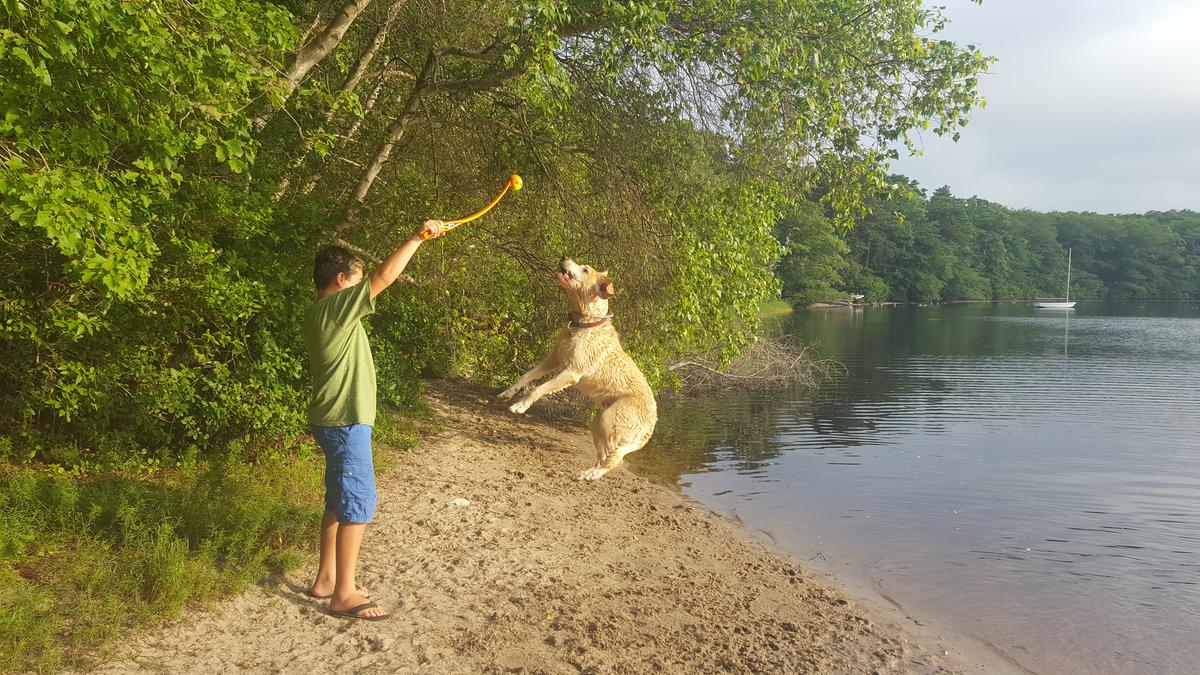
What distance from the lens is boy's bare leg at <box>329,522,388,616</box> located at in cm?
452

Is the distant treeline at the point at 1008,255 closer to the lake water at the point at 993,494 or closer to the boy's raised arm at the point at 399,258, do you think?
the lake water at the point at 993,494

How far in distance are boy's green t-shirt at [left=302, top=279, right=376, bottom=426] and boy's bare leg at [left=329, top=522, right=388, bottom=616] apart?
0.68m

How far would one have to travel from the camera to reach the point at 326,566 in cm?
480

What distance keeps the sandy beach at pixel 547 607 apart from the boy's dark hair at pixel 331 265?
200cm

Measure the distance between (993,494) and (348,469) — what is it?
1044 cm

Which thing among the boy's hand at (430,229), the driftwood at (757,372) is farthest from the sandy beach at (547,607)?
the driftwood at (757,372)

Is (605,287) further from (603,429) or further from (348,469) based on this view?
(348,469)

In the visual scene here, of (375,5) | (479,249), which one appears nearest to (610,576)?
(479,249)

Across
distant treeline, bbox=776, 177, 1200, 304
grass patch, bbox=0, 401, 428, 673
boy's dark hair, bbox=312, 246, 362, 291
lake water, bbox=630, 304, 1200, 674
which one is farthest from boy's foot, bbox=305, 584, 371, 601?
distant treeline, bbox=776, 177, 1200, 304

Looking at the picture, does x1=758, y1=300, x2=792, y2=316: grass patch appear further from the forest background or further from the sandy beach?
the sandy beach

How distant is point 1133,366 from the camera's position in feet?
100.0

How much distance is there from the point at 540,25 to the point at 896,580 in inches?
247

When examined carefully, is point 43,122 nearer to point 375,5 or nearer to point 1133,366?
point 375,5

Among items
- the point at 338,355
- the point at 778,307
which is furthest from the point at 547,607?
the point at 778,307
